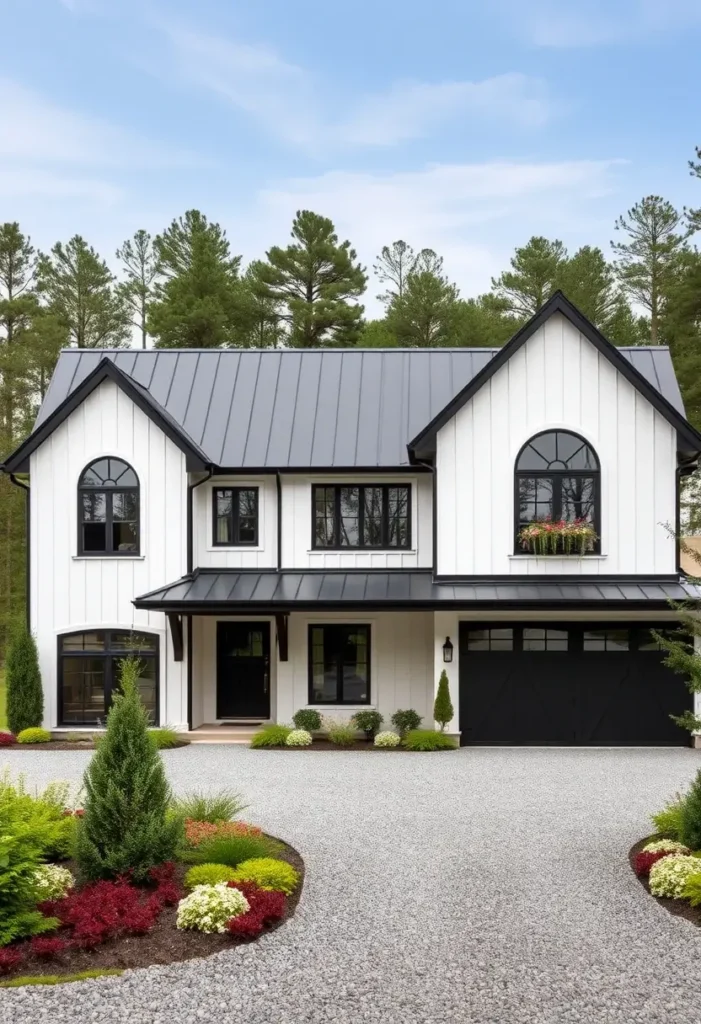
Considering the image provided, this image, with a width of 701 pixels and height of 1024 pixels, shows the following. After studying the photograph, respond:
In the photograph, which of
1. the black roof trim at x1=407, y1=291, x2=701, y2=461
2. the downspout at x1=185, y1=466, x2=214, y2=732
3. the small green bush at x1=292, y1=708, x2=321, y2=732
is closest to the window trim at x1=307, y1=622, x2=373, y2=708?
the small green bush at x1=292, y1=708, x2=321, y2=732

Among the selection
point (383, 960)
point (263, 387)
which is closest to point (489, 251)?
point (263, 387)

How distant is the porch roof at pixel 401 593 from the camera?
1712 cm

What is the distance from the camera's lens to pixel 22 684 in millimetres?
18578

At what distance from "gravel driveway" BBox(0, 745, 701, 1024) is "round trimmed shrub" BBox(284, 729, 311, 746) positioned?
3538 millimetres

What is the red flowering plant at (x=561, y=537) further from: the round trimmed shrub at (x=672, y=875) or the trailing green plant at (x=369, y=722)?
the round trimmed shrub at (x=672, y=875)

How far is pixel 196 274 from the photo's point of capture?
3738cm

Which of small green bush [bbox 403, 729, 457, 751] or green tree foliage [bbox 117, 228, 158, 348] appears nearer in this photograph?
small green bush [bbox 403, 729, 457, 751]

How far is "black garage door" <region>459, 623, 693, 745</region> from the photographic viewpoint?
17.9m

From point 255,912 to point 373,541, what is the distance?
483 inches

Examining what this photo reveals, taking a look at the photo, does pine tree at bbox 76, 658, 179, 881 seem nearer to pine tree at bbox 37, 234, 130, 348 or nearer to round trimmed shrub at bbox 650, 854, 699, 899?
round trimmed shrub at bbox 650, 854, 699, 899

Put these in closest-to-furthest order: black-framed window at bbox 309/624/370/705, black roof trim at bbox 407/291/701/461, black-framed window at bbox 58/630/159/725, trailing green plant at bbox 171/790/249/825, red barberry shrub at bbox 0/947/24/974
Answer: red barberry shrub at bbox 0/947/24/974 → trailing green plant at bbox 171/790/249/825 → black roof trim at bbox 407/291/701/461 → black-framed window at bbox 58/630/159/725 → black-framed window at bbox 309/624/370/705

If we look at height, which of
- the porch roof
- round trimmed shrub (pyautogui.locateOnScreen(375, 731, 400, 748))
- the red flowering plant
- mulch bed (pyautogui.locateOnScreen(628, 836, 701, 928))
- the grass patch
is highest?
the red flowering plant

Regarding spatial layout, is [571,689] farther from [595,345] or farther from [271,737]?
[595,345]

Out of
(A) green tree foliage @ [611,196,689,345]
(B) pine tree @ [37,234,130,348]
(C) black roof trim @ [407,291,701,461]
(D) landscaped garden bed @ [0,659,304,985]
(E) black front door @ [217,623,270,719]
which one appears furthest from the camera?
(B) pine tree @ [37,234,130,348]
